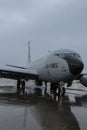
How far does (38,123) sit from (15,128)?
1.09 meters

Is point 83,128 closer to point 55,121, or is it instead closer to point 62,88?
point 55,121

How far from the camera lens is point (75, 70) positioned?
18469 millimetres

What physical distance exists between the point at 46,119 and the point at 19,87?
1699 centimetres

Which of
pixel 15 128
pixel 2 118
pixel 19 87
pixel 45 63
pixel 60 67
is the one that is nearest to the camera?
pixel 15 128

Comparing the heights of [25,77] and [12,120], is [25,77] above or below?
above

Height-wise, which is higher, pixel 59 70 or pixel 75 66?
pixel 75 66

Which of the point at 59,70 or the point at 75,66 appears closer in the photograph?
the point at 75,66

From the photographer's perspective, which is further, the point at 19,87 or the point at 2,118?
the point at 19,87

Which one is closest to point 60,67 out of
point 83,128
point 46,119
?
point 46,119

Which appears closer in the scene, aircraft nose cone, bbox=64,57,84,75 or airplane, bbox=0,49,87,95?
aircraft nose cone, bbox=64,57,84,75

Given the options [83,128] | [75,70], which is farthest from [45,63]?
[83,128]

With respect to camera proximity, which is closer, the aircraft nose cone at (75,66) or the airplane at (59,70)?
the aircraft nose cone at (75,66)

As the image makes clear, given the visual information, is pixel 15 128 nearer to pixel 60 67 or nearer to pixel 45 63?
pixel 60 67

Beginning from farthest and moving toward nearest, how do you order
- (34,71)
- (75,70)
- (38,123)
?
1. (34,71)
2. (75,70)
3. (38,123)
